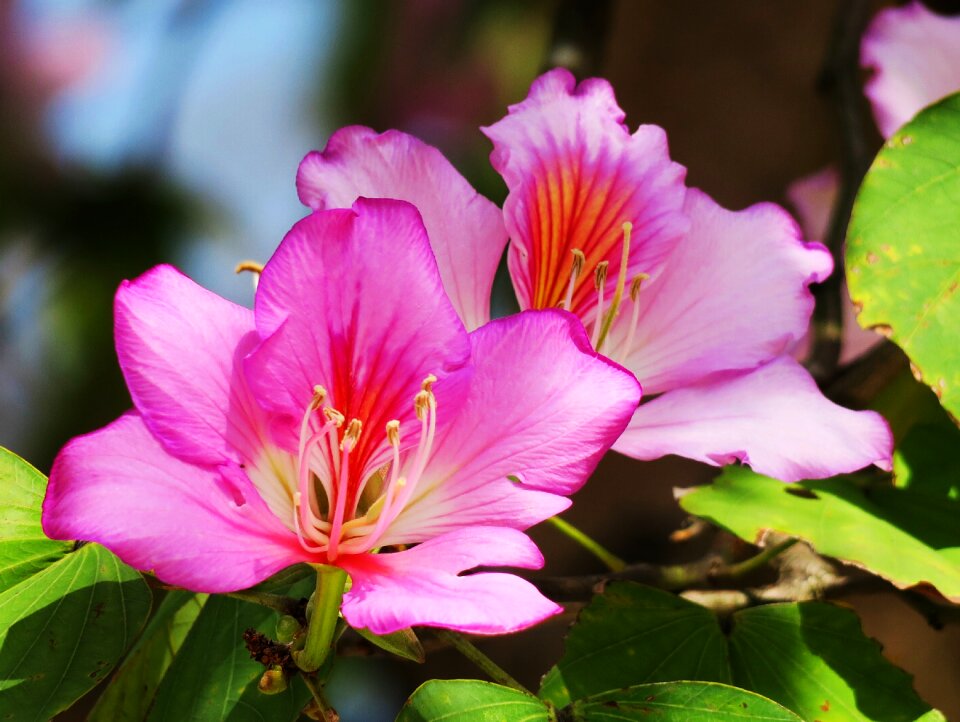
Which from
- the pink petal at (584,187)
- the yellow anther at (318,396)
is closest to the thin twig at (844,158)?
the pink petal at (584,187)

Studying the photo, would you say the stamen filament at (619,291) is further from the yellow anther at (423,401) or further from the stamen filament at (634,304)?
the yellow anther at (423,401)

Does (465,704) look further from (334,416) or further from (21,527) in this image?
(21,527)

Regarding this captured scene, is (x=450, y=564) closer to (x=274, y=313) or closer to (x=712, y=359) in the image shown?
(x=274, y=313)

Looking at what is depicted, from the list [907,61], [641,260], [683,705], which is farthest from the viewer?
[907,61]

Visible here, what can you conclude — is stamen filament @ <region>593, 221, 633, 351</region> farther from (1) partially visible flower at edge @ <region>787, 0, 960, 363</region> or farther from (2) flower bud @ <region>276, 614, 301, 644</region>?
(1) partially visible flower at edge @ <region>787, 0, 960, 363</region>

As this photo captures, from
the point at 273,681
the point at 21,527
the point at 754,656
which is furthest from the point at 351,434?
the point at 754,656
